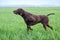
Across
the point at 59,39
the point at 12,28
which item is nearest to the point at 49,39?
the point at 59,39

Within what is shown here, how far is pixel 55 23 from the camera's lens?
18.6 ft

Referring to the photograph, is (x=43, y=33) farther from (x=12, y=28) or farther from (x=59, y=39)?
(x=12, y=28)

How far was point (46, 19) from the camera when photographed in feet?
17.0

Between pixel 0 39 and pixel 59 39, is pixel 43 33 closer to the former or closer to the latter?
pixel 59 39

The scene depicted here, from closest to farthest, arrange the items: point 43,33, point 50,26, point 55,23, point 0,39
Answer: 1. point 0,39
2. point 43,33
3. point 50,26
4. point 55,23

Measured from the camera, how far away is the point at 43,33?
15.5 feet

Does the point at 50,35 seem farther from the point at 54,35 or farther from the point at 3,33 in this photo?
the point at 3,33

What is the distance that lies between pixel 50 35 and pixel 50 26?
61 centimetres

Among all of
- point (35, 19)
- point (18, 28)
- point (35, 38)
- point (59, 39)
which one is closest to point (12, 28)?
point (18, 28)

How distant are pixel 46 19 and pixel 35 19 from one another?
329 mm

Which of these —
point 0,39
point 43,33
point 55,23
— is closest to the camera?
point 0,39

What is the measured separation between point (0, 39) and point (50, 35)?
3.37ft

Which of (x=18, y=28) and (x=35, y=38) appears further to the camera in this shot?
(x=18, y=28)

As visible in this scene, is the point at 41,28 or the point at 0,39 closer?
the point at 0,39
